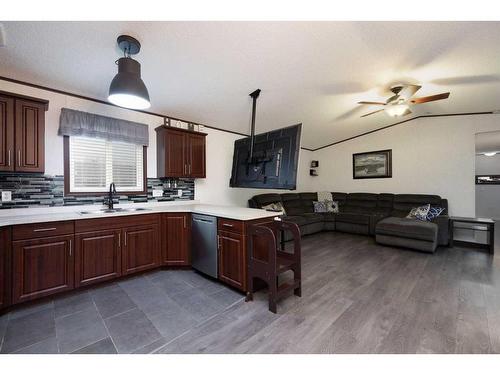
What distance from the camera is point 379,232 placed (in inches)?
156

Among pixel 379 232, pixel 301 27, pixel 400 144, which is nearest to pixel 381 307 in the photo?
pixel 379 232

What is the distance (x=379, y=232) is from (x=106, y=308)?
4.34 metres

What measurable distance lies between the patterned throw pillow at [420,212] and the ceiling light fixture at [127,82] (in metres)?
5.00

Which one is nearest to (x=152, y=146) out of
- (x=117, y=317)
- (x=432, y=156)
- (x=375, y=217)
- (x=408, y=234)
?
(x=117, y=317)

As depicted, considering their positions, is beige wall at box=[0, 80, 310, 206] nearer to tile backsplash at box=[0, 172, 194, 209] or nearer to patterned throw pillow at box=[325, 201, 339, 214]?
tile backsplash at box=[0, 172, 194, 209]

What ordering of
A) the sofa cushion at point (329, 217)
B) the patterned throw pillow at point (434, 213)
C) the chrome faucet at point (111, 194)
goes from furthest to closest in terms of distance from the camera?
the sofa cushion at point (329, 217) < the patterned throw pillow at point (434, 213) < the chrome faucet at point (111, 194)

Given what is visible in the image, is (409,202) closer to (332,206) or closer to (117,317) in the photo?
(332,206)

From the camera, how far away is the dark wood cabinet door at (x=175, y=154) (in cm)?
311

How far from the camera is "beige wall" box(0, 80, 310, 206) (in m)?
2.44

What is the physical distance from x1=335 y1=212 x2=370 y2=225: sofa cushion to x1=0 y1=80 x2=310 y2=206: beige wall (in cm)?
210

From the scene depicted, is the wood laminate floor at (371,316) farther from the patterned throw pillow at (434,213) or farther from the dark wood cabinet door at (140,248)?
the dark wood cabinet door at (140,248)

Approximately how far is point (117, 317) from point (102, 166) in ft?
6.44

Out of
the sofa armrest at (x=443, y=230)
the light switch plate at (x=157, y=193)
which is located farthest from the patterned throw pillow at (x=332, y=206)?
the light switch plate at (x=157, y=193)
